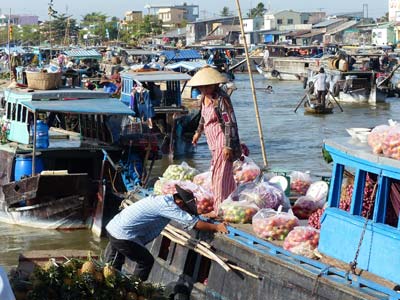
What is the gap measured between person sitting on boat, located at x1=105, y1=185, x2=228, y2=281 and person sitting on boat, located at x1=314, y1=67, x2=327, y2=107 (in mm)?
19488

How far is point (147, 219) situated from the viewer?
734 cm

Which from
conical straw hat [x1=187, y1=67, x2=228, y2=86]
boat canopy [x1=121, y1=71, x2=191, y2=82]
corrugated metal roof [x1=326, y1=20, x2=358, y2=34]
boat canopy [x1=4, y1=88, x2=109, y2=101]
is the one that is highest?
conical straw hat [x1=187, y1=67, x2=228, y2=86]

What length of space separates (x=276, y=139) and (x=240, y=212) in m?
14.7

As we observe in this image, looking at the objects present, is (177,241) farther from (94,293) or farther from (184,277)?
(94,293)

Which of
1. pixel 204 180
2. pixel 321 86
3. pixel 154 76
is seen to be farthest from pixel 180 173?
pixel 321 86

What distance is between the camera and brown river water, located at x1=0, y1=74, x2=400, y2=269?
40.5 feet

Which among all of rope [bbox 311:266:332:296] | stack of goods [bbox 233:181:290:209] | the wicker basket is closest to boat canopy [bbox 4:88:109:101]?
the wicker basket

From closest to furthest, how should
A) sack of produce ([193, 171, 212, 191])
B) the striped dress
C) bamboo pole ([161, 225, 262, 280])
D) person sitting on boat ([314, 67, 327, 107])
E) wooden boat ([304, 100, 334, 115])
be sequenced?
1. bamboo pole ([161, 225, 262, 280])
2. the striped dress
3. sack of produce ([193, 171, 212, 191])
4. person sitting on boat ([314, 67, 327, 107])
5. wooden boat ([304, 100, 334, 115])

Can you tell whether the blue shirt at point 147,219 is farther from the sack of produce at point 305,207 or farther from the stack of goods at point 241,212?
the sack of produce at point 305,207

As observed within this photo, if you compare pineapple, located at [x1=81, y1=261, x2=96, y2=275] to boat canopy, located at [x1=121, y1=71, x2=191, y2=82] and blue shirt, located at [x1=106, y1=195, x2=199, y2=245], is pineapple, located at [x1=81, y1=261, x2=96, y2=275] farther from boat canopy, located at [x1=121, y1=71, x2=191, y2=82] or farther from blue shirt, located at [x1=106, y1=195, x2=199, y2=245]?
boat canopy, located at [x1=121, y1=71, x2=191, y2=82]

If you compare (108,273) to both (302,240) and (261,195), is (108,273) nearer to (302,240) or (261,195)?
(302,240)

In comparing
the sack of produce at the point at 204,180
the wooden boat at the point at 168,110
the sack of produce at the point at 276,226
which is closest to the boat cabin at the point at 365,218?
the sack of produce at the point at 276,226

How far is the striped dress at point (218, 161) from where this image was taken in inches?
323

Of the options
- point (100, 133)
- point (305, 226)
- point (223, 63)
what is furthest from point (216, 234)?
point (223, 63)
